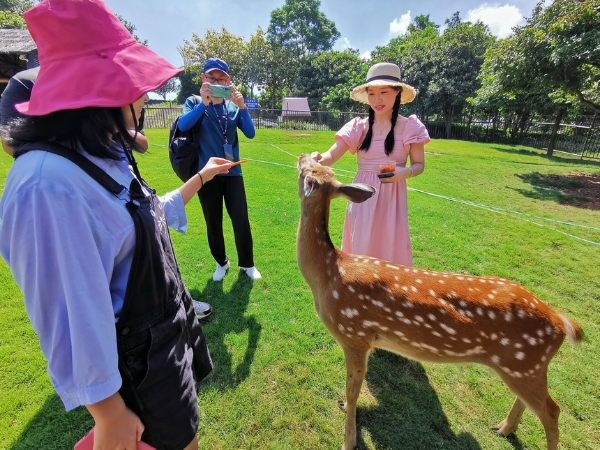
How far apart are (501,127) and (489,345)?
31.0 metres

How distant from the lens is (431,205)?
802 cm

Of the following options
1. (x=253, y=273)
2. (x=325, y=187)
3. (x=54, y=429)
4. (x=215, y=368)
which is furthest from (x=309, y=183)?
(x=54, y=429)

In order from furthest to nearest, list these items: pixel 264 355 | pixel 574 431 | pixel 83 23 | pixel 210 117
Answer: pixel 210 117 → pixel 264 355 → pixel 574 431 → pixel 83 23

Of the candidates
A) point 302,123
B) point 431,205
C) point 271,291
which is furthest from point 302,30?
point 271,291

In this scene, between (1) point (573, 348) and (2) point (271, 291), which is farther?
(2) point (271, 291)

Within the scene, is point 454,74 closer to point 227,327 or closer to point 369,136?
point 369,136

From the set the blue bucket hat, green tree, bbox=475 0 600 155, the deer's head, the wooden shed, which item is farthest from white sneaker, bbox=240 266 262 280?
the wooden shed

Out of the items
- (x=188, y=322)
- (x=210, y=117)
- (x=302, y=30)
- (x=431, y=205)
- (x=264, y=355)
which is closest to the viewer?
(x=188, y=322)

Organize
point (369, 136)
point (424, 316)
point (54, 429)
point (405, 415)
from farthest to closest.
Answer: point (369, 136), point (405, 415), point (54, 429), point (424, 316)

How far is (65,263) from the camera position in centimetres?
96

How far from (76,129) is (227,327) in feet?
9.72

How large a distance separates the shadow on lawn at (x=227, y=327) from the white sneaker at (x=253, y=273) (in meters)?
0.06

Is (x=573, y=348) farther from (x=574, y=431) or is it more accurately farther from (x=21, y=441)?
(x=21, y=441)

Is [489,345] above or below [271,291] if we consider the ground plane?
above
